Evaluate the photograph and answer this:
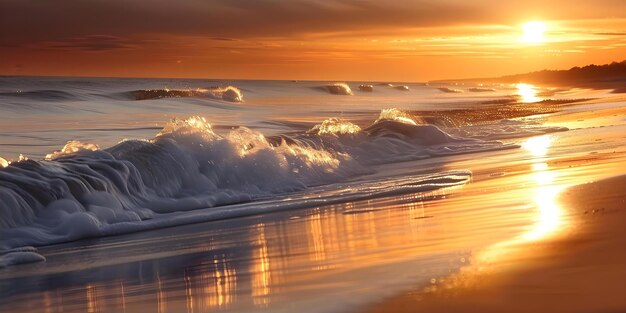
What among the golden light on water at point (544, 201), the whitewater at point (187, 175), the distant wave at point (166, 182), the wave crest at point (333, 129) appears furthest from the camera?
the wave crest at point (333, 129)

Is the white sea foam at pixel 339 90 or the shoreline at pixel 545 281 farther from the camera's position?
the white sea foam at pixel 339 90

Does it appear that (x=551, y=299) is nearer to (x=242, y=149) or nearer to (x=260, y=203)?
(x=260, y=203)

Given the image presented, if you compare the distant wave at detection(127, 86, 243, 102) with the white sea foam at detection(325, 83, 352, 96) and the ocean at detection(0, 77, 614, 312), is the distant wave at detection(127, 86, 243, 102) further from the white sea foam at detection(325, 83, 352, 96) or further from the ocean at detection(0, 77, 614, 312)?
the ocean at detection(0, 77, 614, 312)

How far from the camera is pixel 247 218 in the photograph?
25.4ft

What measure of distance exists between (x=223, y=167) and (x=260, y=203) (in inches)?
65.8

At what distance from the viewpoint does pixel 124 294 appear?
467 centimetres

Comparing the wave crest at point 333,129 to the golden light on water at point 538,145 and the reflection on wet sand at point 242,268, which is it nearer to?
the golden light on water at point 538,145

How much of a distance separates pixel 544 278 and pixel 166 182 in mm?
6152

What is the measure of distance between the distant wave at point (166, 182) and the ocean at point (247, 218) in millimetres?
20

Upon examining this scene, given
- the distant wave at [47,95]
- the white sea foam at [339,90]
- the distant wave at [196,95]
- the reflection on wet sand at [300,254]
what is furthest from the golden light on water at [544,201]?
the white sea foam at [339,90]

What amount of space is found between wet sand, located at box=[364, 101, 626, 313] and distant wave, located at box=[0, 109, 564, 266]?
3158mm

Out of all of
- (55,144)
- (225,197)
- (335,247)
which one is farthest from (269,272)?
(55,144)

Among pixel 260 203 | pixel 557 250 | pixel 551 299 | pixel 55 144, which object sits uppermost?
pixel 55 144

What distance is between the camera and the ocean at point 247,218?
4.57 metres
